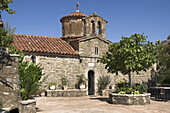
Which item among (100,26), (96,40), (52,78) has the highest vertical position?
(100,26)

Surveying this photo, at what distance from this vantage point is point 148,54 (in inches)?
465

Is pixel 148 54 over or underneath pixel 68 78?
over

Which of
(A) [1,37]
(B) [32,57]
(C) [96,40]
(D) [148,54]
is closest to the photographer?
(A) [1,37]

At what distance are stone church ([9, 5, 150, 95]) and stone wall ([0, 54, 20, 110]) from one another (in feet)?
25.3

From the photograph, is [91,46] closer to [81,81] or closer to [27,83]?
[81,81]

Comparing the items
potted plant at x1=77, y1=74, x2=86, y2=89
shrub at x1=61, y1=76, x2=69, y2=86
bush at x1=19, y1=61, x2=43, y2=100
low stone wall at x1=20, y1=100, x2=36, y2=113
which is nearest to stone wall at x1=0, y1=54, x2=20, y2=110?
low stone wall at x1=20, y1=100, x2=36, y2=113

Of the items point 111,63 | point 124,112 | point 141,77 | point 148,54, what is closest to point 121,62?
point 111,63

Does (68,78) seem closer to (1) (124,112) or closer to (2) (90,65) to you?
(2) (90,65)

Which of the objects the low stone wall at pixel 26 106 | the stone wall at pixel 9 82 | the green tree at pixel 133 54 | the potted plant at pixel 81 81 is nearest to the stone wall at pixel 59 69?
the potted plant at pixel 81 81

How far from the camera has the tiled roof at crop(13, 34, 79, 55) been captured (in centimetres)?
1531

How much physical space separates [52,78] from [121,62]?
6361 millimetres

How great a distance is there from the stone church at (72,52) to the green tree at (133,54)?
16.7 feet

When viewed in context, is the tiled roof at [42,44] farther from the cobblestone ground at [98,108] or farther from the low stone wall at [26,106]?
the low stone wall at [26,106]

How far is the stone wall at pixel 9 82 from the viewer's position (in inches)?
275
